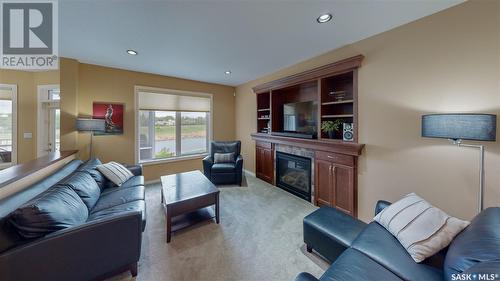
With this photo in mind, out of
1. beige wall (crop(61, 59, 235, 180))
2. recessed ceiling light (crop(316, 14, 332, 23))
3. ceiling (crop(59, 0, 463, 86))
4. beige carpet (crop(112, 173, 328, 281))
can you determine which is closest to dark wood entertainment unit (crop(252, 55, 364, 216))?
ceiling (crop(59, 0, 463, 86))

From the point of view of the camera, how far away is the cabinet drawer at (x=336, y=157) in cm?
261

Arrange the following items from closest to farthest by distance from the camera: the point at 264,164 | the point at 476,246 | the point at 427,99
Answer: the point at 476,246, the point at 427,99, the point at 264,164

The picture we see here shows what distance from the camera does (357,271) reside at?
119 centimetres

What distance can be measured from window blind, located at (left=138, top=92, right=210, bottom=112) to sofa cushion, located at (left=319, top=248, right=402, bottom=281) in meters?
4.42

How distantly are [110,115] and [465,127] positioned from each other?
5097 millimetres

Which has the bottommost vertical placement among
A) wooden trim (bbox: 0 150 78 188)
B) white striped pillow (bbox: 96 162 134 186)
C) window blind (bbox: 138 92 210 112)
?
white striped pillow (bbox: 96 162 134 186)

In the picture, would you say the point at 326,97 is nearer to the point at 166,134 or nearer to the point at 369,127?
the point at 369,127

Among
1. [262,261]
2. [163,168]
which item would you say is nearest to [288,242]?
[262,261]

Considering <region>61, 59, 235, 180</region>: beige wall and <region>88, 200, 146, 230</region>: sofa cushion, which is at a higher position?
<region>61, 59, 235, 180</region>: beige wall

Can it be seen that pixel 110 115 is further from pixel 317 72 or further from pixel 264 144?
pixel 317 72

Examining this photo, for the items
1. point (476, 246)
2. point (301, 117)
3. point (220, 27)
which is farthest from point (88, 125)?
point (476, 246)

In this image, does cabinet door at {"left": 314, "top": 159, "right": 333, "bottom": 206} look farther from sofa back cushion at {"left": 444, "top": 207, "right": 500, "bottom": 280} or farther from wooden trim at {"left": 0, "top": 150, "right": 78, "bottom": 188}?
wooden trim at {"left": 0, "top": 150, "right": 78, "bottom": 188}

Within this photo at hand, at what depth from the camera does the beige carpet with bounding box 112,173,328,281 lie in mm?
1721

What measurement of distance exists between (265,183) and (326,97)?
226 cm
